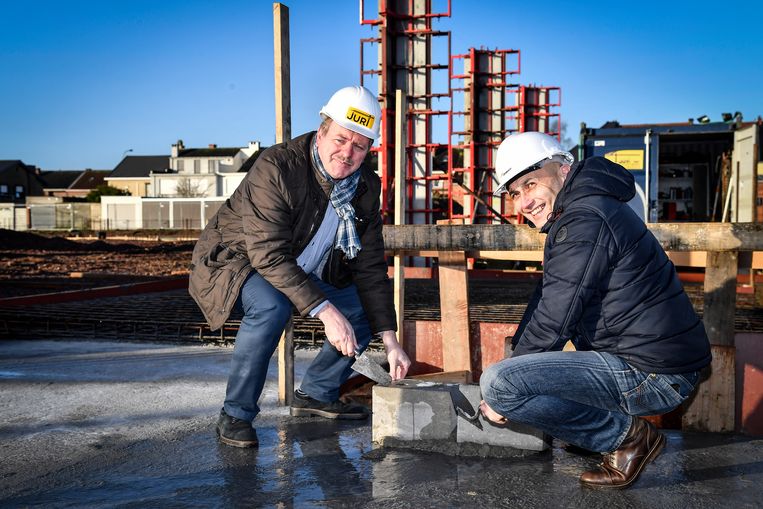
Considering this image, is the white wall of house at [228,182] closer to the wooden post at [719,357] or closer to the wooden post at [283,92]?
the wooden post at [283,92]

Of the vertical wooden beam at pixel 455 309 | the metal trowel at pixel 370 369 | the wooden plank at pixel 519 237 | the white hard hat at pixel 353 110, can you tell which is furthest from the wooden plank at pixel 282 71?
the metal trowel at pixel 370 369

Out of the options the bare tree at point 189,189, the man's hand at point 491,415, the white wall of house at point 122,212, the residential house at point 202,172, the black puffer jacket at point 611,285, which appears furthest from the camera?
the residential house at point 202,172

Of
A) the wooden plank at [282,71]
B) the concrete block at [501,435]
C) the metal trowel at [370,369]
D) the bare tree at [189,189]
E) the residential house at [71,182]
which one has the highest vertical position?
the residential house at [71,182]

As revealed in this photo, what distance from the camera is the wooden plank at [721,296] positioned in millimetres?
3211

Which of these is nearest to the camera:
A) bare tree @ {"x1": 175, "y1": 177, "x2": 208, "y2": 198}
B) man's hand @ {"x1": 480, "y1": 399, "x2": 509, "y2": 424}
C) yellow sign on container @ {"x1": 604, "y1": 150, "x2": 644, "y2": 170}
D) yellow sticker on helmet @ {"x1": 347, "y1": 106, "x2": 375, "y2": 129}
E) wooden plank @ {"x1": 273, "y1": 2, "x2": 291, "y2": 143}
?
man's hand @ {"x1": 480, "y1": 399, "x2": 509, "y2": 424}

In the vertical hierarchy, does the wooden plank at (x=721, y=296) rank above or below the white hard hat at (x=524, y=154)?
below

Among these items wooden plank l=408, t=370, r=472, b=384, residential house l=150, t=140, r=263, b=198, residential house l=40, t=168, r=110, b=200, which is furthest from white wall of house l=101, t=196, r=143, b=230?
wooden plank l=408, t=370, r=472, b=384

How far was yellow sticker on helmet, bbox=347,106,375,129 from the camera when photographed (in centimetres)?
301

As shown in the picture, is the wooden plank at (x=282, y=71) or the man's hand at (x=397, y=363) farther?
the wooden plank at (x=282, y=71)

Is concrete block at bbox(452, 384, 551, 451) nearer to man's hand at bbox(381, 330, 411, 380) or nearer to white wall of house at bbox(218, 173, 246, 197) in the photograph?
man's hand at bbox(381, 330, 411, 380)

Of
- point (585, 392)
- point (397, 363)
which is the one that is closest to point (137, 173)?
point (397, 363)

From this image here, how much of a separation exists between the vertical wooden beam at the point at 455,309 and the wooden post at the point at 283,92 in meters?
0.85

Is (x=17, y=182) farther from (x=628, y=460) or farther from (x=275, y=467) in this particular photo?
(x=628, y=460)

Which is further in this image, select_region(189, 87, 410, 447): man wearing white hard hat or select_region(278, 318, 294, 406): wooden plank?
select_region(278, 318, 294, 406): wooden plank
